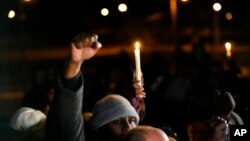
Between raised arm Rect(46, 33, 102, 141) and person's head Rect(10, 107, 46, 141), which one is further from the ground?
raised arm Rect(46, 33, 102, 141)

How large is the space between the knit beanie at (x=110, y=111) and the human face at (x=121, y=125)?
19 millimetres

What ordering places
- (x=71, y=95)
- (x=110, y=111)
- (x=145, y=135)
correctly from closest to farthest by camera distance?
(x=145, y=135)
(x=71, y=95)
(x=110, y=111)

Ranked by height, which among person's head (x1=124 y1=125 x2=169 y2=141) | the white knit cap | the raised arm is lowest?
person's head (x1=124 y1=125 x2=169 y2=141)

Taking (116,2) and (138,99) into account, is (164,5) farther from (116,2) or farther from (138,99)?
(138,99)

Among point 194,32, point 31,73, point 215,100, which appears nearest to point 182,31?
point 194,32

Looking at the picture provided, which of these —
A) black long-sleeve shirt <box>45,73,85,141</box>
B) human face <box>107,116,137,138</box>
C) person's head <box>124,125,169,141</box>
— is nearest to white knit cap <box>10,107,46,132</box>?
human face <box>107,116,137,138</box>

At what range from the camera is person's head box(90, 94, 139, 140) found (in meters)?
4.21

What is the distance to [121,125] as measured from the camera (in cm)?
423

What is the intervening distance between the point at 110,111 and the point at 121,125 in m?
0.13

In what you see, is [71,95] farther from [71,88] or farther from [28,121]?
[28,121]

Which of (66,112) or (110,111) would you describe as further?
(110,111)

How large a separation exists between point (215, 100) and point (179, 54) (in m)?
11.7

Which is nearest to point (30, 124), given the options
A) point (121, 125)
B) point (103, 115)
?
point (103, 115)

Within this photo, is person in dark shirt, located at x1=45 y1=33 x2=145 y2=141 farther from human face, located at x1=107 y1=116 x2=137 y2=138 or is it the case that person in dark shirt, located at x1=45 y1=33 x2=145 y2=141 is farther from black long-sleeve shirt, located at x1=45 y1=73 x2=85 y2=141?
human face, located at x1=107 y1=116 x2=137 y2=138
